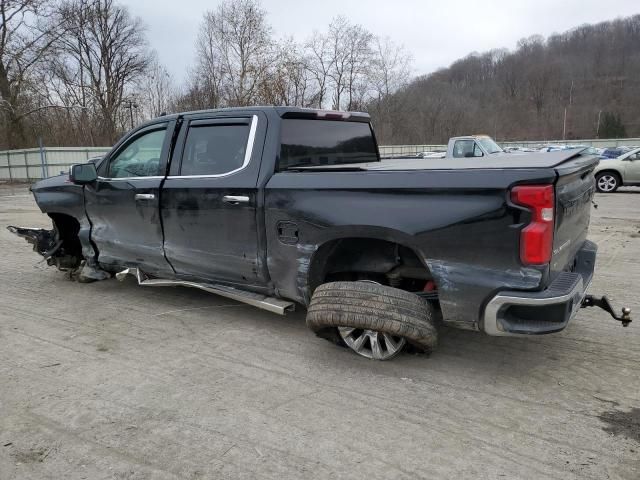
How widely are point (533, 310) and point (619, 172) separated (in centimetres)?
1595

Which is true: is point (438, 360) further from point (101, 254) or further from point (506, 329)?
point (101, 254)

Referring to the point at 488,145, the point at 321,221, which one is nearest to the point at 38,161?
the point at 488,145

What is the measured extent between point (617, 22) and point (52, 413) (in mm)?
144285

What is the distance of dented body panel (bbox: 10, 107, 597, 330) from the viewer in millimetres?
3102

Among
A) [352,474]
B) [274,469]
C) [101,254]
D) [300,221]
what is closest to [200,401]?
[274,469]

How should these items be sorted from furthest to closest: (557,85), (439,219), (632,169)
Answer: (557,85) < (632,169) < (439,219)

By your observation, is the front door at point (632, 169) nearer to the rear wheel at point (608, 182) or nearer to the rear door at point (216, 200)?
the rear wheel at point (608, 182)

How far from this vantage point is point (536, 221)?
296 centimetres

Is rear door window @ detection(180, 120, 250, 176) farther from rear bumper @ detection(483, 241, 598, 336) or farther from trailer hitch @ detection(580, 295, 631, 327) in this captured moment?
trailer hitch @ detection(580, 295, 631, 327)

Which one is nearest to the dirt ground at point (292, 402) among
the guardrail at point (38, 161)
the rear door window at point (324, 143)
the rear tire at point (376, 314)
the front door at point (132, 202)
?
the rear tire at point (376, 314)

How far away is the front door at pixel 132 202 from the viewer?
4.81 m

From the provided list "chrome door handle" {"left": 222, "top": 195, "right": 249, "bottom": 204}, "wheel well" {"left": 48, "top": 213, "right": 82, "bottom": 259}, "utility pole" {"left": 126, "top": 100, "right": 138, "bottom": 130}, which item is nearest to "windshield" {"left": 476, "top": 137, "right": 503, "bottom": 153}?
"wheel well" {"left": 48, "top": 213, "right": 82, "bottom": 259}

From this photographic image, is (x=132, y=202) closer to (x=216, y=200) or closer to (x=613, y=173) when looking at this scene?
(x=216, y=200)

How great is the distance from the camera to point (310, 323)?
3.71 m
